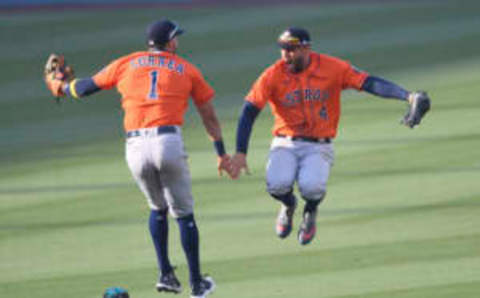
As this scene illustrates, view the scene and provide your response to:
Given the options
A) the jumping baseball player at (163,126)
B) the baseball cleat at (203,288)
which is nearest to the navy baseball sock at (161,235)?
the jumping baseball player at (163,126)

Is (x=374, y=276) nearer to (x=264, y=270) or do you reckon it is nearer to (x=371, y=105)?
(x=264, y=270)

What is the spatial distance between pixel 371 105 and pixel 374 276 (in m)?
8.65

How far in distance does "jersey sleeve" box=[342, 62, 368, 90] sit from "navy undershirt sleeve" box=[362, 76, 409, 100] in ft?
0.18

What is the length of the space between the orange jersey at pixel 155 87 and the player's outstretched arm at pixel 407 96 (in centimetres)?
167

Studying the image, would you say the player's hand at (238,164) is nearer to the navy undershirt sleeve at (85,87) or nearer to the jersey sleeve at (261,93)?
the jersey sleeve at (261,93)

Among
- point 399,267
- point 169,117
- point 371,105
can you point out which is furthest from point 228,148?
point 169,117

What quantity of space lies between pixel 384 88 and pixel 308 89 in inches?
31.3

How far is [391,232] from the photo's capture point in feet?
51.6

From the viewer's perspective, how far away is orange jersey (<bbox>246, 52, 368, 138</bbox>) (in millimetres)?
13562

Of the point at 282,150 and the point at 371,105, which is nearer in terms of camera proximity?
the point at 282,150

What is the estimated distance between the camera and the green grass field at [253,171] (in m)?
14.4

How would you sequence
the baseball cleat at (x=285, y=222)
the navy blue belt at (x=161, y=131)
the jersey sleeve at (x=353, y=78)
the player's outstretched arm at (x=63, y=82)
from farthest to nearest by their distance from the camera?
the baseball cleat at (x=285, y=222) → the jersey sleeve at (x=353, y=78) → the player's outstretched arm at (x=63, y=82) → the navy blue belt at (x=161, y=131)

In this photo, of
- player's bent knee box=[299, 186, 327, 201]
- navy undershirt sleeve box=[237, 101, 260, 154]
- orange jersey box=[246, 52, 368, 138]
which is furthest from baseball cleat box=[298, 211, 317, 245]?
navy undershirt sleeve box=[237, 101, 260, 154]

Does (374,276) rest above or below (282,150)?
below
